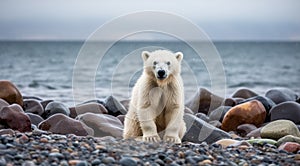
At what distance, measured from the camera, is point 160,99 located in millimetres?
7238

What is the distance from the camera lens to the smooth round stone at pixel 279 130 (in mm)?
8629

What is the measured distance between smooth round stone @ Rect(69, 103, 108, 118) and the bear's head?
4.47 m

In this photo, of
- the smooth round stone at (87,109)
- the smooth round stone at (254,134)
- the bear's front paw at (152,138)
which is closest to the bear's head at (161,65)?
the bear's front paw at (152,138)

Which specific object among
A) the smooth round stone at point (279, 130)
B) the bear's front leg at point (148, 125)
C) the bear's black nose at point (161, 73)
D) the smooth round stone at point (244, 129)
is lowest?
the smooth round stone at point (244, 129)

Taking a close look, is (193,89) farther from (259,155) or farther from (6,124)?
(259,155)

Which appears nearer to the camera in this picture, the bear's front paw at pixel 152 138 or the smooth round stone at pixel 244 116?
the bear's front paw at pixel 152 138

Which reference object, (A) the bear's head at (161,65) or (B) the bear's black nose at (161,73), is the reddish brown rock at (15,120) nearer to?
(A) the bear's head at (161,65)

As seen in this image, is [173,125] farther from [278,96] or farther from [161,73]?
[278,96]

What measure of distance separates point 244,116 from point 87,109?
3.69 m

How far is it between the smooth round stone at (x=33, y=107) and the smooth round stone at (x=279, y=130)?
5.68 metres

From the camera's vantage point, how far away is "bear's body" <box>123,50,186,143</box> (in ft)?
23.1

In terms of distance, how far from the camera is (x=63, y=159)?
17.3ft

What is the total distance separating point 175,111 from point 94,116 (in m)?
2.54

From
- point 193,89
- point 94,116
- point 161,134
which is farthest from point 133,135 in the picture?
point 193,89
